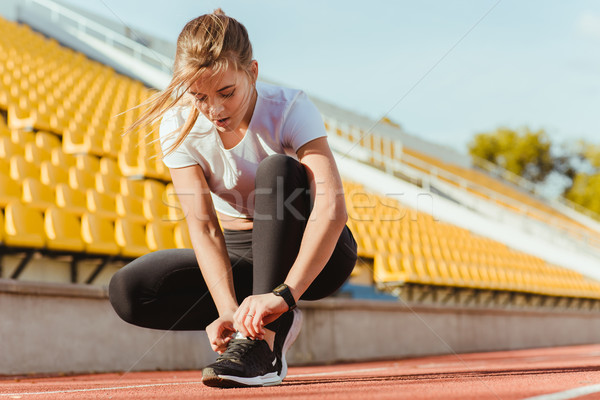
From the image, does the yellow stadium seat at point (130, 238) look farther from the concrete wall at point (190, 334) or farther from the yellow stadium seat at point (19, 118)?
the yellow stadium seat at point (19, 118)

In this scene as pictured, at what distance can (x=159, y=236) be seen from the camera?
359 centimetres

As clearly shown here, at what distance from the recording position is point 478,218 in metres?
8.76

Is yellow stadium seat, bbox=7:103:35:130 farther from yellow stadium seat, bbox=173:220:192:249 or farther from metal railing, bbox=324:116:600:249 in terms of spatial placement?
metal railing, bbox=324:116:600:249

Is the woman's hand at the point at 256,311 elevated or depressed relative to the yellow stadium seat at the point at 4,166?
depressed

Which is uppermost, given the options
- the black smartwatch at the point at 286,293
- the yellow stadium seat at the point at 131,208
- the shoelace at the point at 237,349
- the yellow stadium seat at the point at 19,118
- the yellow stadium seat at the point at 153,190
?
the yellow stadium seat at the point at 19,118

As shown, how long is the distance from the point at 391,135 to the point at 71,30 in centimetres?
702

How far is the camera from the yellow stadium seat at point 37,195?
3203 millimetres

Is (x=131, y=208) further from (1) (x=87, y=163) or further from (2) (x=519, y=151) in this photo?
(2) (x=519, y=151)

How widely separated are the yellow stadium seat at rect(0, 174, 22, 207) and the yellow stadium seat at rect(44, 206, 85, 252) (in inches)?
7.3

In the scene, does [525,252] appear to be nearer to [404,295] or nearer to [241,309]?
[404,295]

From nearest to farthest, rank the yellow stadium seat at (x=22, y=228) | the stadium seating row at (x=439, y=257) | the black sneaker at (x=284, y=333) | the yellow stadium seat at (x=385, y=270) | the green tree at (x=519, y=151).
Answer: the black sneaker at (x=284, y=333)
the yellow stadium seat at (x=22, y=228)
the yellow stadium seat at (x=385, y=270)
the stadium seating row at (x=439, y=257)
the green tree at (x=519, y=151)

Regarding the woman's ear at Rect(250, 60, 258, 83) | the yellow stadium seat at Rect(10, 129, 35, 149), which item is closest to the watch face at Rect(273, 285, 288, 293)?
the woman's ear at Rect(250, 60, 258, 83)

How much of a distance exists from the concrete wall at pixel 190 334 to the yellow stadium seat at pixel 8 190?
0.58 metres

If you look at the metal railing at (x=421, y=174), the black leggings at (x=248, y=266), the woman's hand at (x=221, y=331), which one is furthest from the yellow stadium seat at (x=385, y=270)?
the metal railing at (x=421, y=174)
